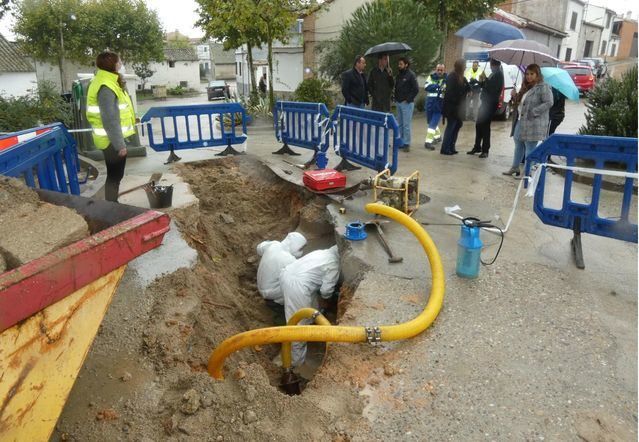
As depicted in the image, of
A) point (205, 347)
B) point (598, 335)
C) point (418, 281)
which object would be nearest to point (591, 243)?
point (598, 335)

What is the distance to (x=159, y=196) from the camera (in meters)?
5.85

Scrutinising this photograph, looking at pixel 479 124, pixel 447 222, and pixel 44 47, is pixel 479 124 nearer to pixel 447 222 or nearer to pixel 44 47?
pixel 447 222

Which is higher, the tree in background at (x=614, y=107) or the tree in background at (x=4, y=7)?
the tree in background at (x=4, y=7)

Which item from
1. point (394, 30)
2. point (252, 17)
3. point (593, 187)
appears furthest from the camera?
point (394, 30)

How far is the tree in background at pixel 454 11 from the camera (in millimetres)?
18392

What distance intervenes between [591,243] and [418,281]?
2.32m

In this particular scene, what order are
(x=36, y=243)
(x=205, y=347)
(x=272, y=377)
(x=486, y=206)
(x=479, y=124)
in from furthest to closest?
1. (x=479, y=124)
2. (x=486, y=206)
3. (x=272, y=377)
4. (x=205, y=347)
5. (x=36, y=243)

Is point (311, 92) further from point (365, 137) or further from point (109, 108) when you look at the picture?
point (109, 108)

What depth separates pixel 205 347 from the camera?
3.99m

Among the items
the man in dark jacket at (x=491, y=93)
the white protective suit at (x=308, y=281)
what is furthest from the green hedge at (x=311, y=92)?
the white protective suit at (x=308, y=281)

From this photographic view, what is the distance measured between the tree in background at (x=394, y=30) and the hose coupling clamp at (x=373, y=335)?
46.9 feet

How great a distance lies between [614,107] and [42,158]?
29.1ft

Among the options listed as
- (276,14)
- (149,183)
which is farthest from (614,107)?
(276,14)

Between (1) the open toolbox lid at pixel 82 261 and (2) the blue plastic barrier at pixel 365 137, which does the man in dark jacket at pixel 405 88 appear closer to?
(2) the blue plastic barrier at pixel 365 137
